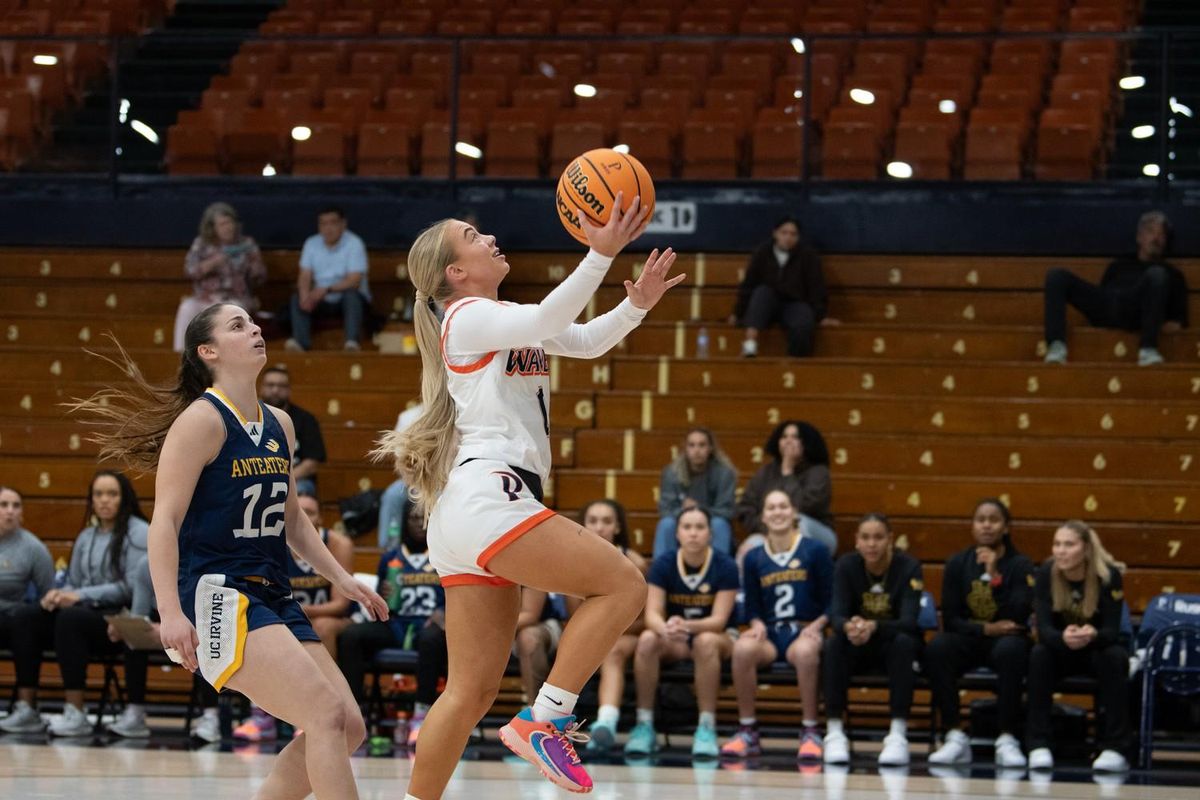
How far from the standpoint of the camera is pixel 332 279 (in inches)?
498

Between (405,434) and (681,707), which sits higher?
(405,434)

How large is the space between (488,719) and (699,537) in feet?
6.09

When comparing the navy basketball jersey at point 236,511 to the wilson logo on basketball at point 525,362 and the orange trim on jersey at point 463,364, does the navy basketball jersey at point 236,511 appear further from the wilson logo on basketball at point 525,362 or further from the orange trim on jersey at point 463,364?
the wilson logo on basketball at point 525,362

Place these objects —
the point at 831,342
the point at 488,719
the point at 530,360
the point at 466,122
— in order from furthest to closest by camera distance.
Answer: the point at 466,122
the point at 831,342
the point at 488,719
the point at 530,360

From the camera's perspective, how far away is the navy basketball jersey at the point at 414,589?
31.0ft

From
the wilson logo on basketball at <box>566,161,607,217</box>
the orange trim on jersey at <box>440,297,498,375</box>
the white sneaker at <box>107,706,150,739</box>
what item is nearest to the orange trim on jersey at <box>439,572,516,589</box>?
the orange trim on jersey at <box>440,297,498,375</box>

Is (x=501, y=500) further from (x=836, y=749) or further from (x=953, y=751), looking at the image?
(x=953, y=751)

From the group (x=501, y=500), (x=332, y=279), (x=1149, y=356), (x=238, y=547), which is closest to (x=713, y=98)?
(x=332, y=279)

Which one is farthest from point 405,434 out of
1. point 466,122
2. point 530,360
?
point 466,122

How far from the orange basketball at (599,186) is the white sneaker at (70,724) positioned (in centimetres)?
558

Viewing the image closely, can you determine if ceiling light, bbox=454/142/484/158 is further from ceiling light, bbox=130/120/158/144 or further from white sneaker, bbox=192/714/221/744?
white sneaker, bbox=192/714/221/744

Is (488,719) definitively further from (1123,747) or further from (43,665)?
(1123,747)

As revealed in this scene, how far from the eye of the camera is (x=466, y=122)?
13.4 meters

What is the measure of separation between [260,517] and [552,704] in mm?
899
